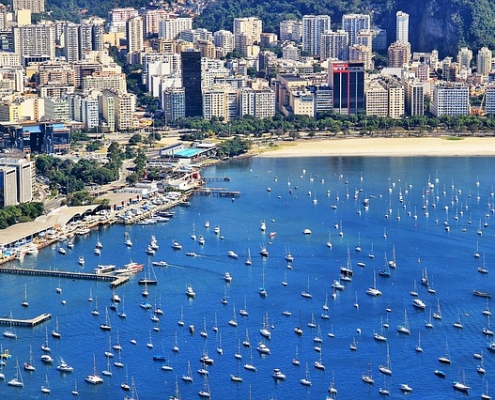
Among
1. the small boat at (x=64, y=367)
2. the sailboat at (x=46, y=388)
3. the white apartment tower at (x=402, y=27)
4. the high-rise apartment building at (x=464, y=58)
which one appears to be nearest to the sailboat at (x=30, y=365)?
the small boat at (x=64, y=367)

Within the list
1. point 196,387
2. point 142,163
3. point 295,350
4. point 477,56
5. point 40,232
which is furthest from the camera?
point 477,56

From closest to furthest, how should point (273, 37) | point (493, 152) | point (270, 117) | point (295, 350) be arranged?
point (295, 350) < point (493, 152) < point (270, 117) < point (273, 37)

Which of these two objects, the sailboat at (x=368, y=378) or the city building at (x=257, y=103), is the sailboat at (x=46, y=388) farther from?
the city building at (x=257, y=103)

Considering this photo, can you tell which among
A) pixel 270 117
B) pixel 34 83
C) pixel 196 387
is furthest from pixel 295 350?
pixel 34 83

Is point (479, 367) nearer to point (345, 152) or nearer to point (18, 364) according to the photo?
point (18, 364)

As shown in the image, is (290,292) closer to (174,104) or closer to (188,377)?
(188,377)

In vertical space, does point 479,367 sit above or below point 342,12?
below

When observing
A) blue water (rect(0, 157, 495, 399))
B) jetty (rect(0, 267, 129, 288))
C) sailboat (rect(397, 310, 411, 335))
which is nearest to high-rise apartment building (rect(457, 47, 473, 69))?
blue water (rect(0, 157, 495, 399))
